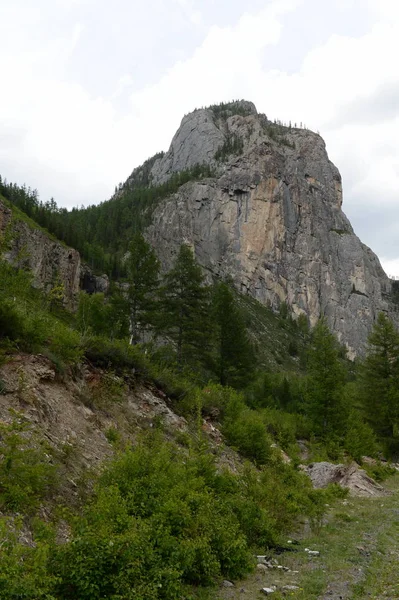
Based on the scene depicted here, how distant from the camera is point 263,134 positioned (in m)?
176

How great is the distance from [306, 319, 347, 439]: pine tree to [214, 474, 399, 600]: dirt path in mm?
15174

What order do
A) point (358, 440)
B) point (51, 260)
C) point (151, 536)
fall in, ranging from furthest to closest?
1. point (51, 260)
2. point (358, 440)
3. point (151, 536)

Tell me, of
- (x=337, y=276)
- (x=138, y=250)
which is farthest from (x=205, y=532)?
(x=337, y=276)

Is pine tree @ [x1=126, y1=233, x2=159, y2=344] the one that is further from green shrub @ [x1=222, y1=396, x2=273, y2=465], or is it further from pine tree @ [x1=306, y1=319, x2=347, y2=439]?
green shrub @ [x1=222, y1=396, x2=273, y2=465]

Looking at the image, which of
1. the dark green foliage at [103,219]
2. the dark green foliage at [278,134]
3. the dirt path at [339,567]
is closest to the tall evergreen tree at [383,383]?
the dirt path at [339,567]

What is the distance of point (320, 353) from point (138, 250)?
15.2 metres

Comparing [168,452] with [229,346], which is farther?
[229,346]

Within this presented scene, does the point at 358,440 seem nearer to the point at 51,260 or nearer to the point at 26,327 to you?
the point at 26,327

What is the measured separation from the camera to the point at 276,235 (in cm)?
15125

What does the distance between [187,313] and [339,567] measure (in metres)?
24.0

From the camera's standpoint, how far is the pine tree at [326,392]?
28.9m

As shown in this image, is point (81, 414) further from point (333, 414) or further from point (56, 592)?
point (333, 414)

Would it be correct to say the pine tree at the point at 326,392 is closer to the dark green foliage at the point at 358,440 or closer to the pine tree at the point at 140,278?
the dark green foliage at the point at 358,440

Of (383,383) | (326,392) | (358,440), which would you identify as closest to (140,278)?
(326,392)
